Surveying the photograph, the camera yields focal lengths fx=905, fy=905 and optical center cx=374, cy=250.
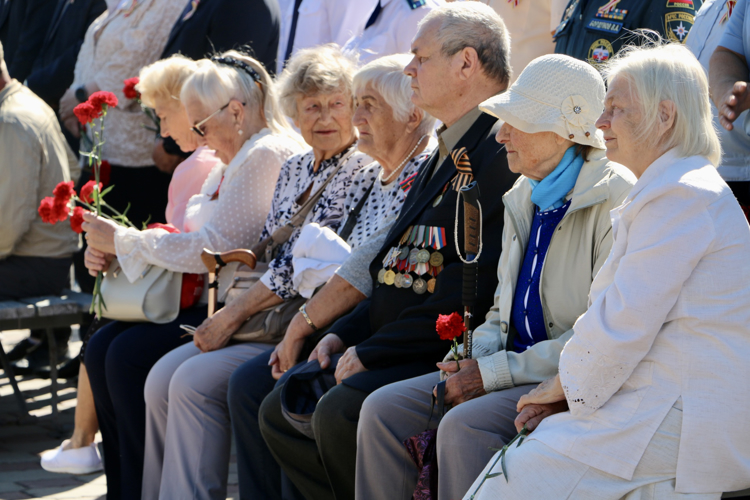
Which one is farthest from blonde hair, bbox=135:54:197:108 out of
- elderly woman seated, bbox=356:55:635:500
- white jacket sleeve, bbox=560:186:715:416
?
white jacket sleeve, bbox=560:186:715:416

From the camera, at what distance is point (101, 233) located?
4.38m

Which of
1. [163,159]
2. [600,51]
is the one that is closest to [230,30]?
[163,159]

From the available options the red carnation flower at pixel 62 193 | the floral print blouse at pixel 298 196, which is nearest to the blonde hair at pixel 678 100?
the floral print blouse at pixel 298 196

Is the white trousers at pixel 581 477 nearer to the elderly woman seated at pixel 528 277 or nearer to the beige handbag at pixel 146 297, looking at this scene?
the elderly woman seated at pixel 528 277

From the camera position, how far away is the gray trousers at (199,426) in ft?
12.5

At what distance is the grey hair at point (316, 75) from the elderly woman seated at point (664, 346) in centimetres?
199

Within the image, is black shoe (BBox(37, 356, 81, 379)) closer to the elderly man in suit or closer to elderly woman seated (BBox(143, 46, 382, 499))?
elderly woman seated (BBox(143, 46, 382, 499))

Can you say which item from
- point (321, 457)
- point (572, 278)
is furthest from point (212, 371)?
point (572, 278)

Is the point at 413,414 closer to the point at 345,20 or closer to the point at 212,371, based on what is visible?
the point at 212,371

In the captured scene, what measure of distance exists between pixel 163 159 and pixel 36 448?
75.0 inches

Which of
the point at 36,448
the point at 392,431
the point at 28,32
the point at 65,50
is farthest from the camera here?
the point at 28,32

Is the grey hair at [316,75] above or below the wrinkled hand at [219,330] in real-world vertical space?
above

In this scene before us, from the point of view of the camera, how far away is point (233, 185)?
4.37 metres

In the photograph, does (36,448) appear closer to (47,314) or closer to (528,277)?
(47,314)
